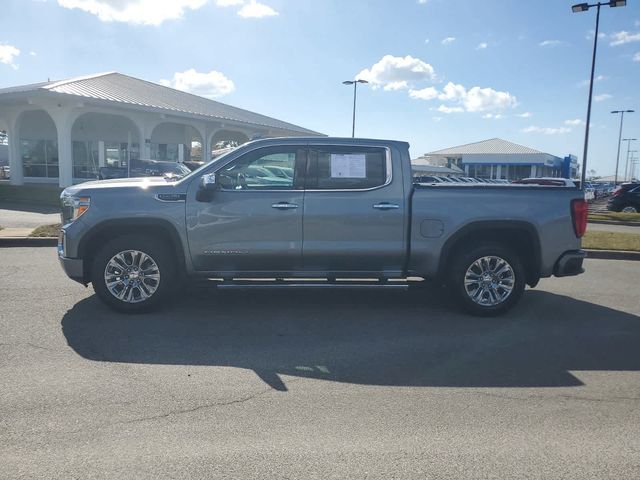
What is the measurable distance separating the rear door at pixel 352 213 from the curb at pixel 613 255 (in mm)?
6625

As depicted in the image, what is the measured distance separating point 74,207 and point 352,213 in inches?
119

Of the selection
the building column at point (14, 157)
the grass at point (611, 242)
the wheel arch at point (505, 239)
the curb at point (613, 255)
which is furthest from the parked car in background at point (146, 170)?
the wheel arch at point (505, 239)

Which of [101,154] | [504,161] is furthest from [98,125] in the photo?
[504,161]

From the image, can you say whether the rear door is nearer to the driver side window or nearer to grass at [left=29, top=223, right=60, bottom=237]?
the driver side window

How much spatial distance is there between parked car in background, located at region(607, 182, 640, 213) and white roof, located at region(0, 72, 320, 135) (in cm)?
1954

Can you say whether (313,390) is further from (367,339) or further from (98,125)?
(98,125)

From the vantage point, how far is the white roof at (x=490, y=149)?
208 ft

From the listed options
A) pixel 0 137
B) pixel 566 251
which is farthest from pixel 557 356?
pixel 0 137

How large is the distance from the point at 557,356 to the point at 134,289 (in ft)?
14.3

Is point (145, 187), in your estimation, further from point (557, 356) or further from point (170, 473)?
point (557, 356)

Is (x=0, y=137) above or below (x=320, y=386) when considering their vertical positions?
above

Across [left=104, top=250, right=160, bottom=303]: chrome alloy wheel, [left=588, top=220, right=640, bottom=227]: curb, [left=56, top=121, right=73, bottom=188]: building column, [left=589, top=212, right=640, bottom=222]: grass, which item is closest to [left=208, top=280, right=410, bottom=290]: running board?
[left=104, top=250, right=160, bottom=303]: chrome alloy wheel

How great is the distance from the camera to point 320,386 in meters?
4.07

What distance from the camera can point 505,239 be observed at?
6156 mm
